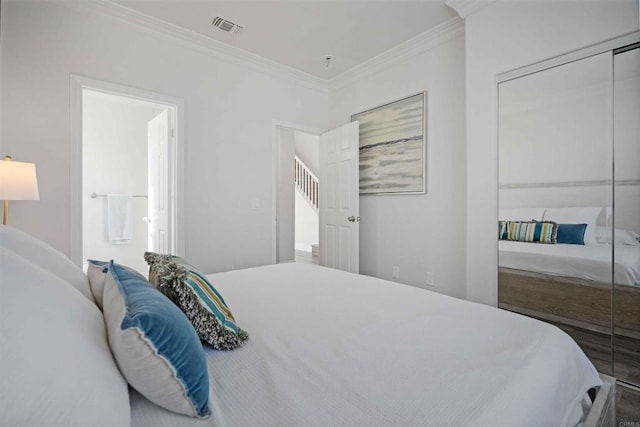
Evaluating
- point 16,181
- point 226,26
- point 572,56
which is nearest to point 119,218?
point 16,181

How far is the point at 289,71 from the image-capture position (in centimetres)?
380

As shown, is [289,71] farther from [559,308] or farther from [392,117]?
[559,308]

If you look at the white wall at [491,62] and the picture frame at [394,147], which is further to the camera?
the picture frame at [394,147]

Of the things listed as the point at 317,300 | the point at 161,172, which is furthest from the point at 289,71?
the point at 317,300

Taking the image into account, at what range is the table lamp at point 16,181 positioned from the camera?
1.91 meters

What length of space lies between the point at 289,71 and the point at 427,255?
2.67 meters

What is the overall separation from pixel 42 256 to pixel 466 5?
10.2 feet

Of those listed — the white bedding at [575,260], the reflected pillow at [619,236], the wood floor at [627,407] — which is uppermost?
the reflected pillow at [619,236]

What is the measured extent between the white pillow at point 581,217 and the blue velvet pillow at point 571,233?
0.07 ft

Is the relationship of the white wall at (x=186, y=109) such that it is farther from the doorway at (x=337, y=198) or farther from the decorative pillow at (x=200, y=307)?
the decorative pillow at (x=200, y=307)

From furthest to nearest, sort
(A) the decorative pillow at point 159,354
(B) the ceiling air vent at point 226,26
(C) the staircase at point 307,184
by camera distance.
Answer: (C) the staircase at point 307,184 < (B) the ceiling air vent at point 226,26 < (A) the decorative pillow at point 159,354

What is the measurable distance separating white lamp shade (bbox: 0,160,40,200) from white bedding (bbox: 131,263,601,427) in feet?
5.24

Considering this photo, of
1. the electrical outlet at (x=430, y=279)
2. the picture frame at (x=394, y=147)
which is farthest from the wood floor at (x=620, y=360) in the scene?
the picture frame at (x=394, y=147)

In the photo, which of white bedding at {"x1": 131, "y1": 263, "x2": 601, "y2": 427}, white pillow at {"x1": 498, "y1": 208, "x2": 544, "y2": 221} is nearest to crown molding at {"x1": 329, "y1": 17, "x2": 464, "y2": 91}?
white pillow at {"x1": 498, "y1": 208, "x2": 544, "y2": 221}
